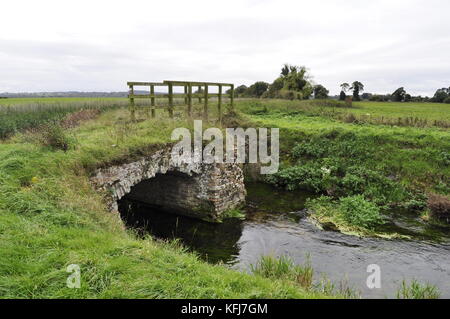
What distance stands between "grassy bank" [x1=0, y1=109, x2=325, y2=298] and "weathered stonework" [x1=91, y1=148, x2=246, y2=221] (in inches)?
105

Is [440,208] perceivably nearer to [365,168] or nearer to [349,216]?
[349,216]

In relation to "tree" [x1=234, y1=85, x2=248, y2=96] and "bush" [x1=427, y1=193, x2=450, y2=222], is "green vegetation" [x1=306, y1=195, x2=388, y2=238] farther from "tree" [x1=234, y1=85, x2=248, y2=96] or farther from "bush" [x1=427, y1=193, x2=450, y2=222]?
"tree" [x1=234, y1=85, x2=248, y2=96]

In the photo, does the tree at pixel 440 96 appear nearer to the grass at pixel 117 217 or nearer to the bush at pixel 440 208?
the grass at pixel 117 217

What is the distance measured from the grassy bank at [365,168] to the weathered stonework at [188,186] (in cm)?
359

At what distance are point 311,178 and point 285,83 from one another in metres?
28.5

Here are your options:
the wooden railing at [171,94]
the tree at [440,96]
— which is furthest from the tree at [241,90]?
the wooden railing at [171,94]

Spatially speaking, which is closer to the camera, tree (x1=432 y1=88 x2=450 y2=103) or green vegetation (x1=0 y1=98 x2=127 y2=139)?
green vegetation (x1=0 y1=98 x2=127 y2=139)

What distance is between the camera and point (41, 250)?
17.0ft

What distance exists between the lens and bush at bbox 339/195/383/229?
39.1ft

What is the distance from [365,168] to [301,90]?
27.1 meters

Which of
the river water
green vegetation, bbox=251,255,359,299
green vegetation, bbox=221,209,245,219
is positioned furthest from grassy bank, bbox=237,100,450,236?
green vegetation, bbox=251,255,359,299

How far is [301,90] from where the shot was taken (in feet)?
138

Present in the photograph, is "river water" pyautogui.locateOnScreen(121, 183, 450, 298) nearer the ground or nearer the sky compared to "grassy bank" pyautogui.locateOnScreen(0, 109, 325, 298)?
nearer the ground
